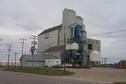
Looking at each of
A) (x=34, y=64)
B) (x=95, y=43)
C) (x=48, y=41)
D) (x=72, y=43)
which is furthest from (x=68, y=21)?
(x=34, y=64)

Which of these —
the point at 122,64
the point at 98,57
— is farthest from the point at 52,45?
the point at 122,64

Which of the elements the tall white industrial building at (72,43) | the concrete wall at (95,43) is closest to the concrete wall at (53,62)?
the tall white industrial building at (72,43)

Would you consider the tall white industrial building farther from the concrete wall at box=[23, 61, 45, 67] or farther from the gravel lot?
the gravel lot

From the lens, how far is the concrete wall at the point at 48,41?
92925 mm

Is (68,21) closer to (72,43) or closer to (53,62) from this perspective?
(72,43)

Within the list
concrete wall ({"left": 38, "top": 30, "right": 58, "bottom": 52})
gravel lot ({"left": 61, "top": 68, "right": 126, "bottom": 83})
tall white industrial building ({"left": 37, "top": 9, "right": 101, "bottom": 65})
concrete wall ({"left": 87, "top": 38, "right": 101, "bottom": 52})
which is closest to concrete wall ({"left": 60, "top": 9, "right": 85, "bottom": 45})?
tall white industrial building ({"left": 37, "top": 9, "right": 101, "bottom": 65})

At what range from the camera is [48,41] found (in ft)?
325

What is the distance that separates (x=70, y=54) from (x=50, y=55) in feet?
58.7

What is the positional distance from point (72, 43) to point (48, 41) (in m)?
27.1

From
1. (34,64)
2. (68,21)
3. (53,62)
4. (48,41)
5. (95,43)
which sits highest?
(68,21)

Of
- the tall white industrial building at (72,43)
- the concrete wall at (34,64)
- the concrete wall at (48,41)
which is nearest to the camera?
the tall white industrial building at (72,43)

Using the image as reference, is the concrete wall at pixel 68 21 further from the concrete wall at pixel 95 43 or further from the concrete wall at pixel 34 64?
the concrete wall at pixel 34 64

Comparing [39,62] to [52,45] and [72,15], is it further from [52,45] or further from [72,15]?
[72,15]

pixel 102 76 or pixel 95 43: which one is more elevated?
pixel 95 43
